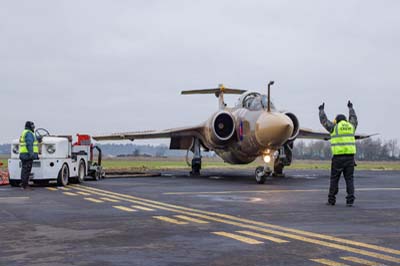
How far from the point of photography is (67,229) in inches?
279

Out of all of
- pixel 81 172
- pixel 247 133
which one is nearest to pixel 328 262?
pixel 81 172

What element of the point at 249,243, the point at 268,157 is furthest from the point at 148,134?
the point at 249,243

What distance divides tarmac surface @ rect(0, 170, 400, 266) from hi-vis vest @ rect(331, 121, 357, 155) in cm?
114

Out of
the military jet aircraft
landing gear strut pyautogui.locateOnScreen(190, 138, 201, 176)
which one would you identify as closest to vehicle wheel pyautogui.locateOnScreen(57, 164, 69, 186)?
the military jet aircraft

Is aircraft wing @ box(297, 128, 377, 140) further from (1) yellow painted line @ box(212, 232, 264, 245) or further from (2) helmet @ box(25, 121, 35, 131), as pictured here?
(1) yellow painted line @ box(212, 232, 264, 245)

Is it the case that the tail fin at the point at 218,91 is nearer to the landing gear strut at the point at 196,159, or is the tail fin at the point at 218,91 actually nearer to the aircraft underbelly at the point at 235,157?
the landing gear strut at the point at 196,159

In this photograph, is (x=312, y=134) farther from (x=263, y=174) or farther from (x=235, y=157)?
(x=263, y=174)

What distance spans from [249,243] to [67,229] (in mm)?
2608

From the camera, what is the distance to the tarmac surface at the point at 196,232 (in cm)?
518

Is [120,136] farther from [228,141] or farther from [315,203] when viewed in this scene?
[315,203]

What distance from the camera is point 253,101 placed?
20.3 metres

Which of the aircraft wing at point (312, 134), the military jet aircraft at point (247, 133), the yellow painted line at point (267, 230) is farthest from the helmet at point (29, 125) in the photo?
the aircraft wing at point (312, 134)

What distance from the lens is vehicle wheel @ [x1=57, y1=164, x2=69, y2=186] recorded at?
53.3 ft

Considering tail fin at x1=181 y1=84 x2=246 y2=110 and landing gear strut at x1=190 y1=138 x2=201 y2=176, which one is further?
tail fin at x1=181 y1=84 x2=246 y2=110
